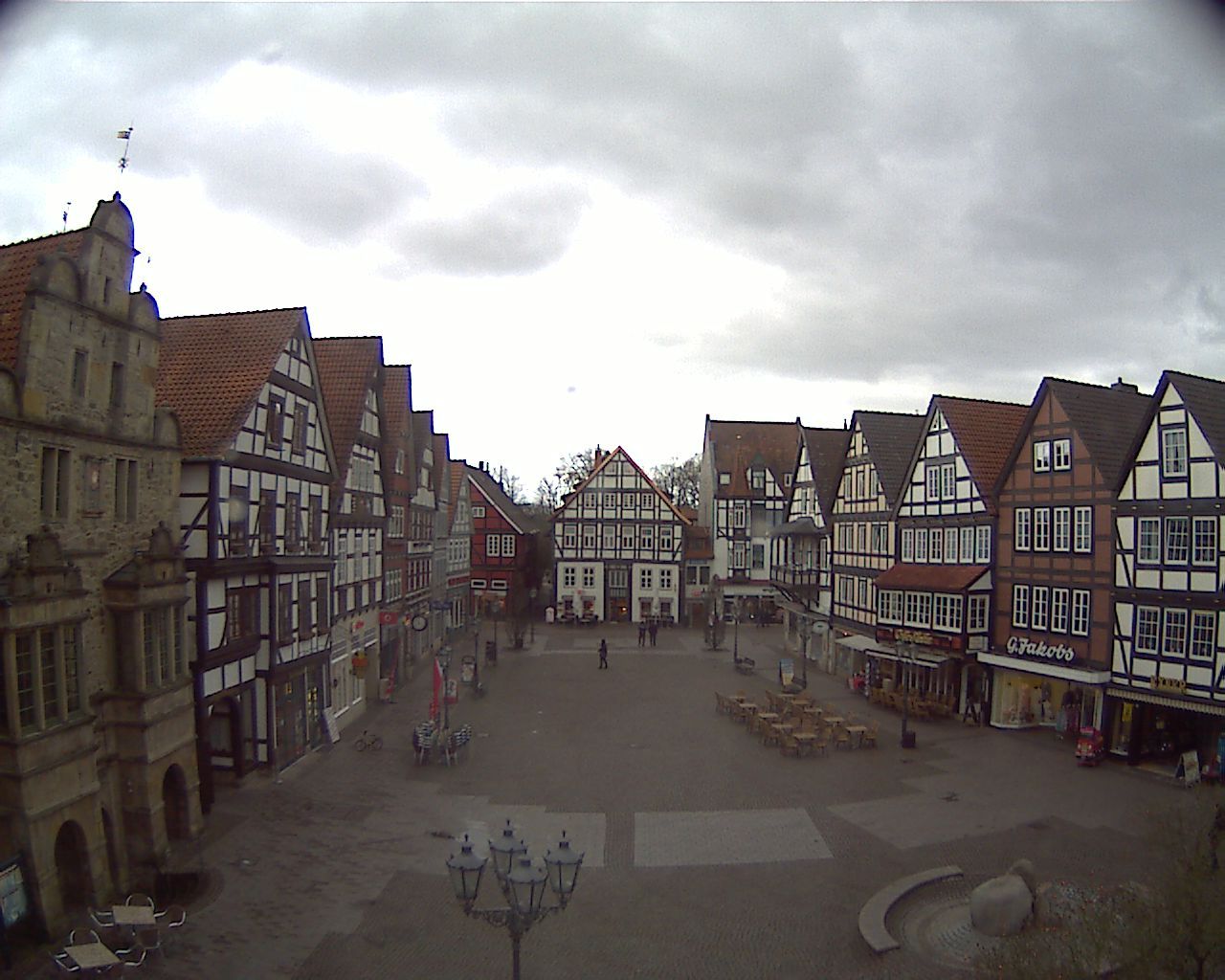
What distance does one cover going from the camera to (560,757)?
77.9ft

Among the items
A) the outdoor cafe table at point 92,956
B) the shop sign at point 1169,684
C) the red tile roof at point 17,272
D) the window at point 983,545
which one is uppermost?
the red tile roof at point 17,272

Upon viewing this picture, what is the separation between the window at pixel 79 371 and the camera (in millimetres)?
15055

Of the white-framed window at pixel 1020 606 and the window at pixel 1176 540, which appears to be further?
the white-framed window at pixel 1020 606

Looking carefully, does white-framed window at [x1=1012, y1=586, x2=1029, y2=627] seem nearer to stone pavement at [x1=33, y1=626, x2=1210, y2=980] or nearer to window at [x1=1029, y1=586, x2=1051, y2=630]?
window at [x1=1029, y1=586, x2=1051, y2=630]

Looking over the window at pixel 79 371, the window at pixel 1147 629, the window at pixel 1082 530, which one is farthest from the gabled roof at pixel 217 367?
the window at pixel 1147 629

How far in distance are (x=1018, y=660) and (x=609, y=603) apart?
3185cm

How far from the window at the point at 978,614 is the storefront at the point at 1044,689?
2.67 ft

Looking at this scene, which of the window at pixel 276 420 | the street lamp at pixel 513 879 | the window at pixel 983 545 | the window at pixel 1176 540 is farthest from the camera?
the window at pixel 983 545

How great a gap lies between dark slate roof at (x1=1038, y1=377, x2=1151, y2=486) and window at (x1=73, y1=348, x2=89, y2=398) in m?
23.7

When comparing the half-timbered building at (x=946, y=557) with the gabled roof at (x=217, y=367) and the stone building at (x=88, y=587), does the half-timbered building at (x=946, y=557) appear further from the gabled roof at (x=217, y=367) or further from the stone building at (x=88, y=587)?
the stone building at (x=88, y=587)

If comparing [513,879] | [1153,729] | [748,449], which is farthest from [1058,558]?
[748,449]

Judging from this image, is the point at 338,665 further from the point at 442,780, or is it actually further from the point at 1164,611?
the point at 1164,611

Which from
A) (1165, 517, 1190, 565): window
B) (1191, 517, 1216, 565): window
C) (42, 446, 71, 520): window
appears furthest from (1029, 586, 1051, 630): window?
(42, 446, 71, 520): window

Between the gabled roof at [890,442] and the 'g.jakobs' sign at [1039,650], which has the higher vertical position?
the gabled roof at [890,442]
